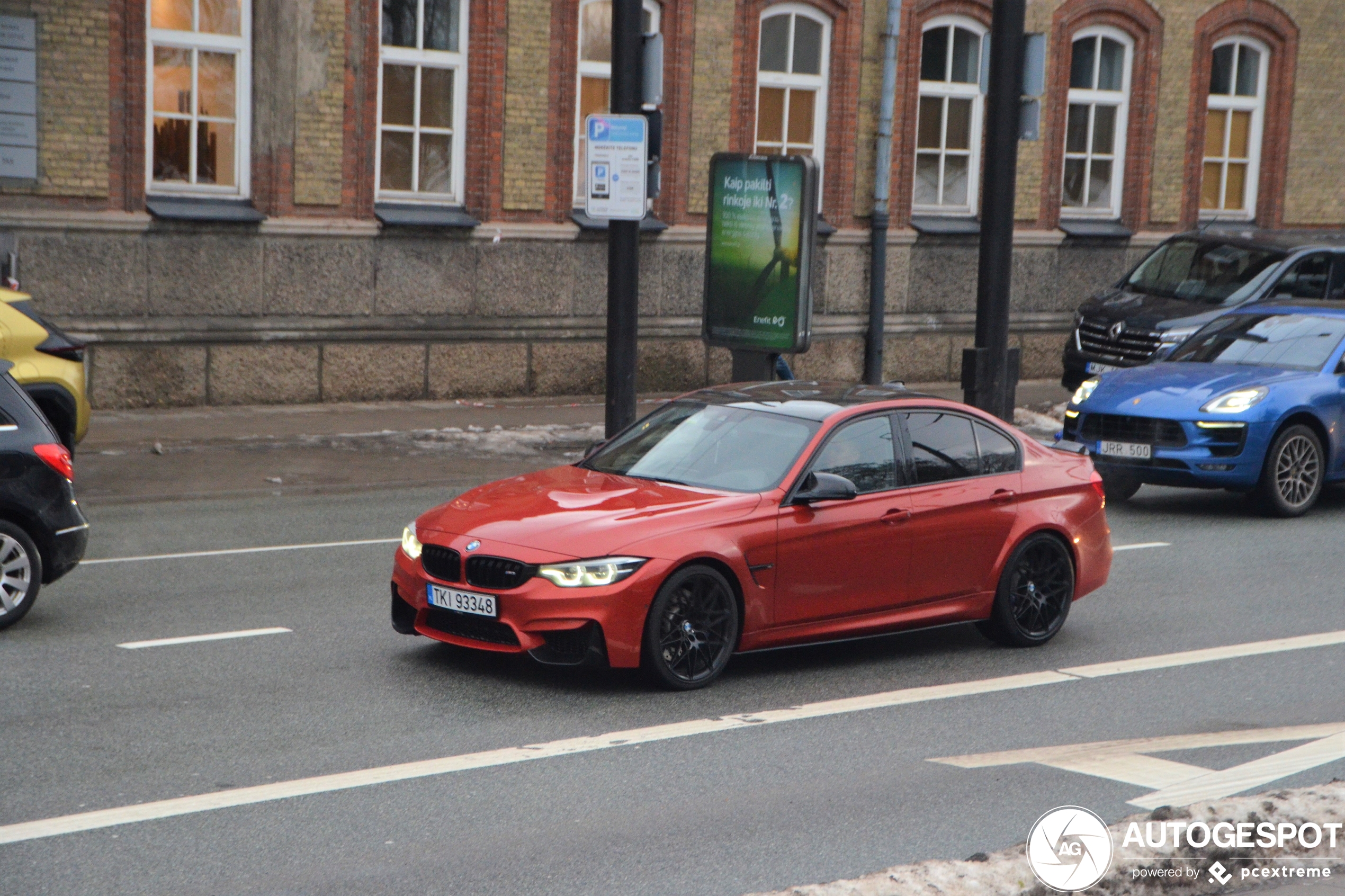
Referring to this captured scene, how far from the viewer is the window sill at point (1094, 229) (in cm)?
2578

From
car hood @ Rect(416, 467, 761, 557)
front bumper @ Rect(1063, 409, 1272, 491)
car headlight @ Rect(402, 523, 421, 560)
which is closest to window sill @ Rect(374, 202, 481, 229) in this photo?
front bumper @ Rect(1063, 409, 1272, 491)

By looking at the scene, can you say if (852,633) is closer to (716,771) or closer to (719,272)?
(716,771)

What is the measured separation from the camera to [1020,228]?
25.4 m

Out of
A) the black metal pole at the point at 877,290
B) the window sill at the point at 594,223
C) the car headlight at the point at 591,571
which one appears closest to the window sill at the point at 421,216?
the window sill at the point at 594,223

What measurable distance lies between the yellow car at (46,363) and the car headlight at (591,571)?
21.7 ft

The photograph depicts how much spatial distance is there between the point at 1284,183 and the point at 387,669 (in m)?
23.5

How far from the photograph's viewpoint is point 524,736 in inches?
287

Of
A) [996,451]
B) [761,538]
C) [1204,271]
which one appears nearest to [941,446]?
[996,451]

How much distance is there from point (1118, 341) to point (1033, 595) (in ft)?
38.8

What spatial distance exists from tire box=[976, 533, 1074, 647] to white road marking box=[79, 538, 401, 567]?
4.56 meters

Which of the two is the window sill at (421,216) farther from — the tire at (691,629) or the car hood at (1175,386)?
the tire at (691,629)

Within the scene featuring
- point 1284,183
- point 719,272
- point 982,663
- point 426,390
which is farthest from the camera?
point 1284,183

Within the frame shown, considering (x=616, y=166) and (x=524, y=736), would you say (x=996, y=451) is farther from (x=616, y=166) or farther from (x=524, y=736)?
(x=616, y=166)

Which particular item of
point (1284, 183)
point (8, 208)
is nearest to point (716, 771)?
point (8, 208)
